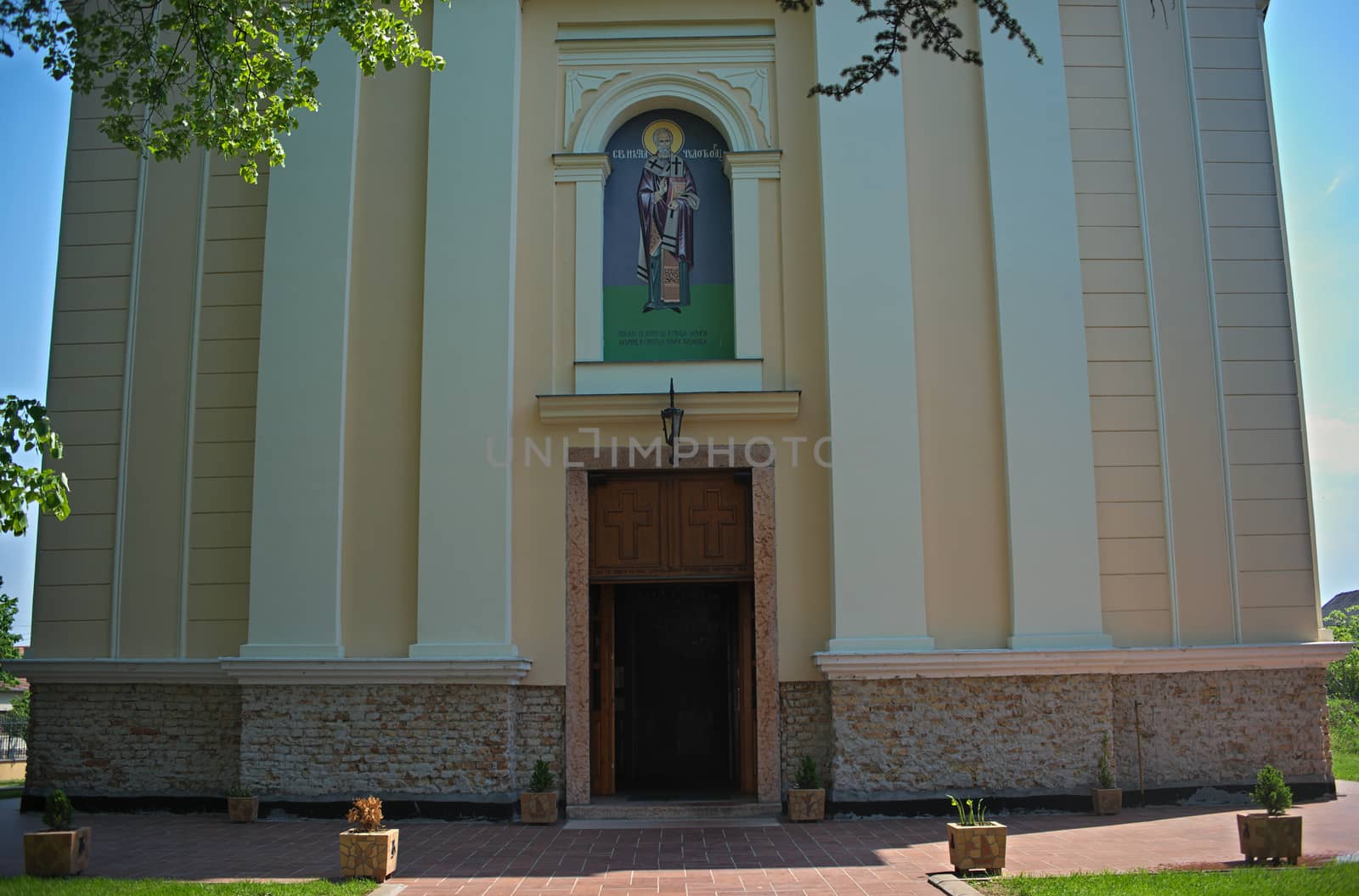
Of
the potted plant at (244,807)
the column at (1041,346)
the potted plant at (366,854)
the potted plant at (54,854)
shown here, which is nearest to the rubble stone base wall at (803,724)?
the column at (1041,346)

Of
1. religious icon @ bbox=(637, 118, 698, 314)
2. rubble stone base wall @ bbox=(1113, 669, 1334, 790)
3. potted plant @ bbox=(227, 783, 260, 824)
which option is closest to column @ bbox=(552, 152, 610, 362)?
religious icon @ bbox=(637, 118, 698, 314)

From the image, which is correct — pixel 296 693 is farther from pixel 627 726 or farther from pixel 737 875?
pixel 737 875

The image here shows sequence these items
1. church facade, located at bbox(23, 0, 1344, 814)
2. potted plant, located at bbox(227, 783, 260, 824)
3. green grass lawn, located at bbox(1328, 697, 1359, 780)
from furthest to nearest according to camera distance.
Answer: green grass lawn, located at bbox(1328, 697, 1359, 780) < church facade, located at bbox(23, 0, 1344, 814) < potted plant, located at bbox(227, 783, 260, 824)

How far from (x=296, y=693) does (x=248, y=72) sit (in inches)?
237

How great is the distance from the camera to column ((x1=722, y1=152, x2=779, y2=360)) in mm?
12516

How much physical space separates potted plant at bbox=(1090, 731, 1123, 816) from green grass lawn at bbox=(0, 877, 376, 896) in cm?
694

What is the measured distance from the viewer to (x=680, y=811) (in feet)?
37.7

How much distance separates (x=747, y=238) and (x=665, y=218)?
997 mm

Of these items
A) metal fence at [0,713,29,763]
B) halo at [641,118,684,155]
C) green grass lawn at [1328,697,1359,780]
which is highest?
halo at [641,118,684,155]

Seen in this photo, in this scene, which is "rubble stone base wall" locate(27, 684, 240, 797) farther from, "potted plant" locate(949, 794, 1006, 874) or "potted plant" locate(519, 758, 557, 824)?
"potted plant" locate(949, 794, 1006, 874)

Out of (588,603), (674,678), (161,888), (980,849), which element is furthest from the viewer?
(674,678)

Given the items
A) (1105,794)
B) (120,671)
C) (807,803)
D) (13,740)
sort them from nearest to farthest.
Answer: (1105,794) < (807,803) < (120,671) < (13,740)

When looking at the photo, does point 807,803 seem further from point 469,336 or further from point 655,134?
point 655,134

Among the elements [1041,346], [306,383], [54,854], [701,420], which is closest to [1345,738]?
[1041,346]
